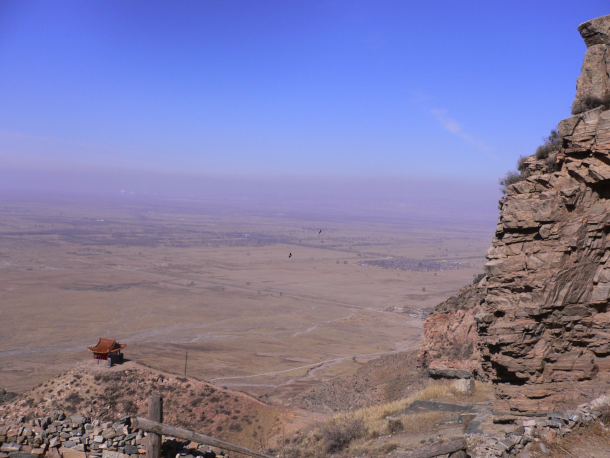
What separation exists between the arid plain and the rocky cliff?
69.5 ft

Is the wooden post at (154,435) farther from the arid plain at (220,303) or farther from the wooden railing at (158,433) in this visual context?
the arid plain at (220,303)

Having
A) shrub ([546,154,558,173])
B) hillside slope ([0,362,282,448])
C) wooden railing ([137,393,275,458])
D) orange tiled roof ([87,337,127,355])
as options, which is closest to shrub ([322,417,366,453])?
wooden railing ([137,393,275,458])

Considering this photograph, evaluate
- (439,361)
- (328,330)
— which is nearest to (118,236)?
(328,330)

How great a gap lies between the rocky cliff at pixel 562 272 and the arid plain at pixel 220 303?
21.2 metres

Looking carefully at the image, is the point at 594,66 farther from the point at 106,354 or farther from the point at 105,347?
the point at 105,347

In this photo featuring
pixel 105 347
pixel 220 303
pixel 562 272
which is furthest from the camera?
pixel 220 303

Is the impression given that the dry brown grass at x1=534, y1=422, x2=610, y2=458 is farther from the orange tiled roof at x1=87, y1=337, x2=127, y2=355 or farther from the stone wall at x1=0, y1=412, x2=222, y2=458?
the orange tiled roof at x1=87, y1=337, x2=127, y2=355

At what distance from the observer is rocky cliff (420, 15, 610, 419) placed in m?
8.64

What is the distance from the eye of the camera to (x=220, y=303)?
6381cm

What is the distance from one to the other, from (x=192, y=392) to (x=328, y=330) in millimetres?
29272

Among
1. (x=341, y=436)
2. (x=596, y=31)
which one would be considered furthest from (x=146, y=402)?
(x=596, y=31)

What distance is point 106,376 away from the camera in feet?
81.5

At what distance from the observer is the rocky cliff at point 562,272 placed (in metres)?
8.64

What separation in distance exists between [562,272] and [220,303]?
5858 cm
